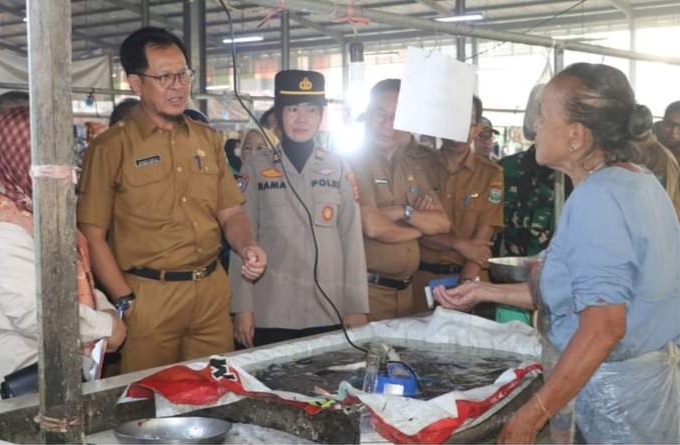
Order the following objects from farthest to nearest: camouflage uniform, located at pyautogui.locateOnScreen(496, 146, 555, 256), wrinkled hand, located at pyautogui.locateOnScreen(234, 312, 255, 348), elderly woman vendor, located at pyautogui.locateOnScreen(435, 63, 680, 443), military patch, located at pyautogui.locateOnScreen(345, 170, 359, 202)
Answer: camouflage uniform, located at pyautogui.locateOnScreen(496, 146, 555, 256), military patch, located at pyautogui.locateOnScreen(345, 170, 359, 202), wrinkled hand, located at pyautogui.locateOnScreen(234, 312, 255, 348), elderly woman vendor, located at pyautogui.locateOnScreen(435, 63, 680, 443)

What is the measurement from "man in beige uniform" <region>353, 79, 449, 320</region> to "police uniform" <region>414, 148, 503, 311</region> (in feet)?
1.03

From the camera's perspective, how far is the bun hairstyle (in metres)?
1.74

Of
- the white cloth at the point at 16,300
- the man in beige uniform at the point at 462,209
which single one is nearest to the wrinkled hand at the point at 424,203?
the man in beige uniform at the point at 462,209

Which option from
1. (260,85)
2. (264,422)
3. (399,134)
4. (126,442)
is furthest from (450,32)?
(260,85)

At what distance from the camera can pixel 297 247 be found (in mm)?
3164

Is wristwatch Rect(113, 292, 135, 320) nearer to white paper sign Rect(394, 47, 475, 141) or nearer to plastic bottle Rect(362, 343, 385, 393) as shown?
plastic bottle Rect(362, 343, 385, 393)

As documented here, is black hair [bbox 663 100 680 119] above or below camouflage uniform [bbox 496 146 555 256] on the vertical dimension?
above

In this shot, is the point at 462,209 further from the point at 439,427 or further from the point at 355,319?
the point at 439,427

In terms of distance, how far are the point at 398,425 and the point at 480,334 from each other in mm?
962

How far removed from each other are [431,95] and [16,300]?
4.20 feet

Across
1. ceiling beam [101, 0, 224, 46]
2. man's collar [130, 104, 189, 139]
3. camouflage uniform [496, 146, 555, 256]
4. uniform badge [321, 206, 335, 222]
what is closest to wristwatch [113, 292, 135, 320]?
man's collar [130, 104, 189, 139]

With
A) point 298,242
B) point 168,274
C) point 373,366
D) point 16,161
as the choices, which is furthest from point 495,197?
point 16,161

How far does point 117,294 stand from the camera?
8.96 feet

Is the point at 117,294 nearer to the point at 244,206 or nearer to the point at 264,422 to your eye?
the point at 244,206
